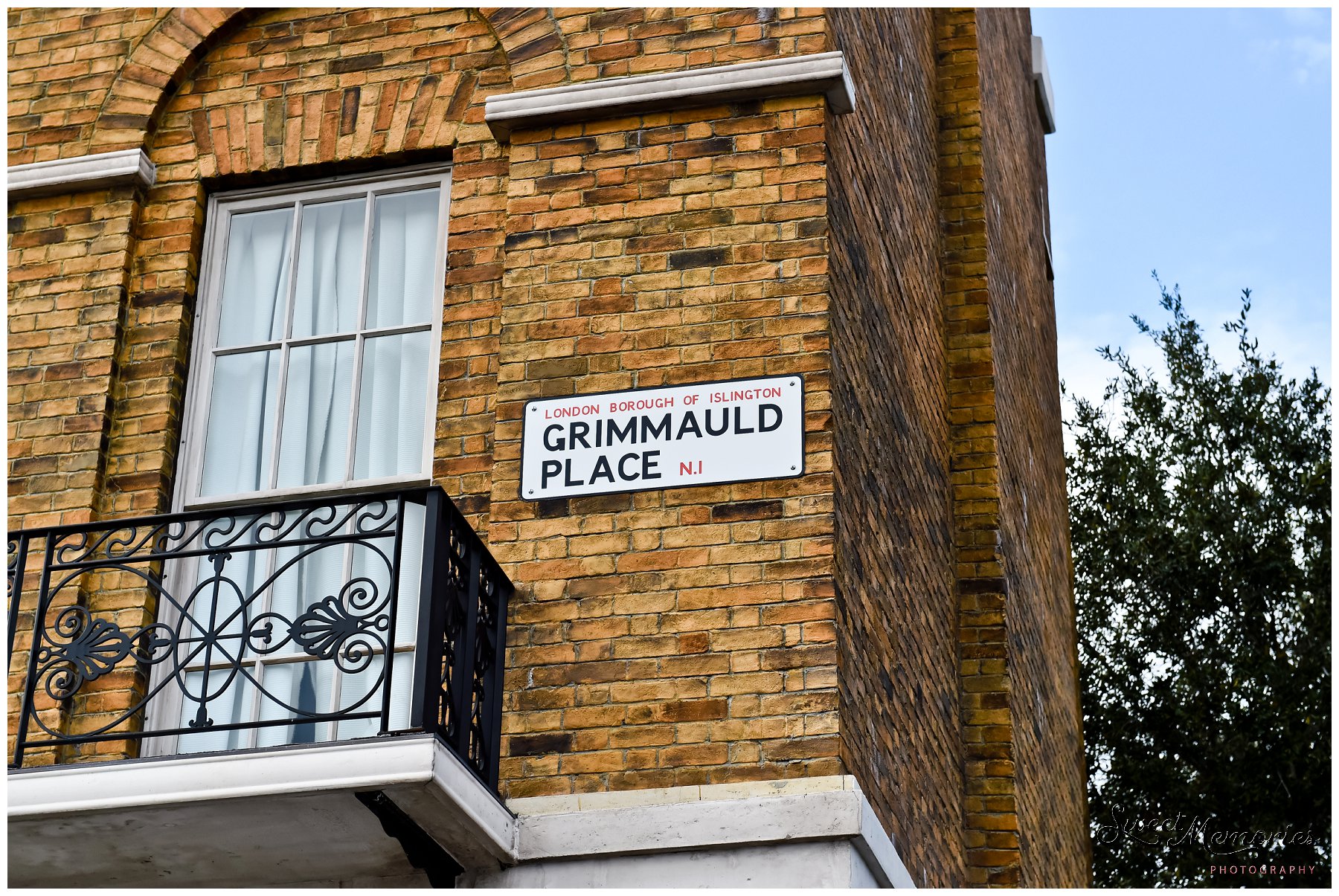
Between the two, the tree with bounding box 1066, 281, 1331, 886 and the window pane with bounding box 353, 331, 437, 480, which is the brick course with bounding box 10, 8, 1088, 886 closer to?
the window pane with bounding box 353, 331, 437, 480

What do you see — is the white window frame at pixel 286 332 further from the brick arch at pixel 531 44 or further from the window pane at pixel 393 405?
the brick arch at pixel 531 44

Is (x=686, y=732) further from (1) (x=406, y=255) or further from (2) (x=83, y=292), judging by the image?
(2) (x=83, y=292)

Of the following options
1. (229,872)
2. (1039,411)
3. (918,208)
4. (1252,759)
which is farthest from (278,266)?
(1252,759)

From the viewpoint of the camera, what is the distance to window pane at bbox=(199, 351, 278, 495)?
7590 mm

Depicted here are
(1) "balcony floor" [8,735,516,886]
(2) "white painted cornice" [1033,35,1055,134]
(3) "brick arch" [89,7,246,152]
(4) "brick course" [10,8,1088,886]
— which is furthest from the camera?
(2) "white painted cornice" [1033,35,1055,134]

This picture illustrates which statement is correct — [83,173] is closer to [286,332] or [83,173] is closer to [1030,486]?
[286,332]

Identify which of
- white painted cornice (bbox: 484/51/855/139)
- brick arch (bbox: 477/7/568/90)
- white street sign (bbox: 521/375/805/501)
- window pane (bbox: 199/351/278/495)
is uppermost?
brick arch (bbox: 477/7/568/90)

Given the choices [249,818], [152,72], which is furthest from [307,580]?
[152,72]

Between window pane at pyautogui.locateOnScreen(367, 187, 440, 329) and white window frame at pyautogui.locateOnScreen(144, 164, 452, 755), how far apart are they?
35 mm

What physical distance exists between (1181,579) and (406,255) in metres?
12.7

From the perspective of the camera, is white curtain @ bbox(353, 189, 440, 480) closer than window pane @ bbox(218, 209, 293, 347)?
Yes

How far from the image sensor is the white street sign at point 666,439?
6.79 metres

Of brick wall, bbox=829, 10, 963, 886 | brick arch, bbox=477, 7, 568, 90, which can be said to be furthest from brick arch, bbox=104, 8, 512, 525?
brick wall, bbox=829, 10, 963, 886

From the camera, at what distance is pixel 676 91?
296 inches
